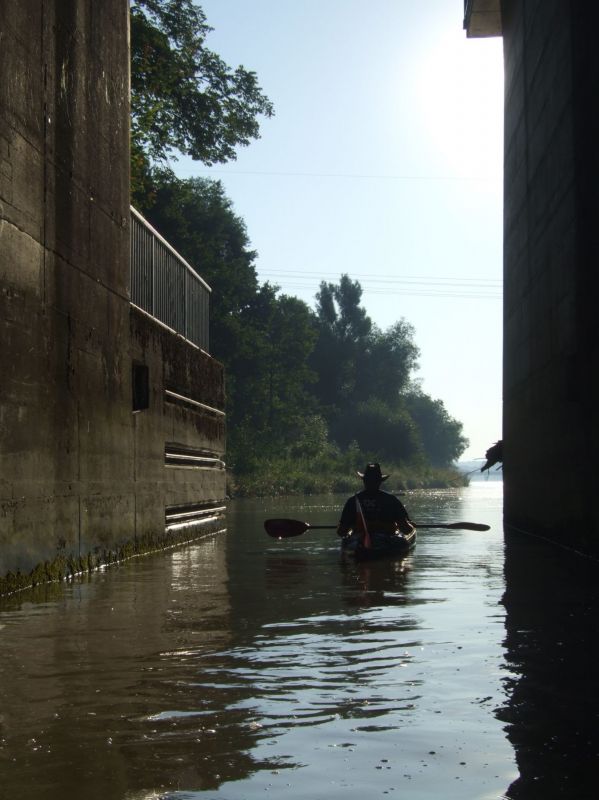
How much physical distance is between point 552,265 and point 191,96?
16927 mm

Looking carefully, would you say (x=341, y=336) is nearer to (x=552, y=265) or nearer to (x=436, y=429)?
(x=436, y=429)

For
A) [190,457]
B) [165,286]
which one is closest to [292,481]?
[190,457]

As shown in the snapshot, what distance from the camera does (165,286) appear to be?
20438 millimetres

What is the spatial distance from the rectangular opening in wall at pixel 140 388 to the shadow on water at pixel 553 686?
18.8ft

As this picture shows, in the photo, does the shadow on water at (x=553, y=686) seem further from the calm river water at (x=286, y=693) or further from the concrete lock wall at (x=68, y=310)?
the concrete lock wall at (x=68, y=310)

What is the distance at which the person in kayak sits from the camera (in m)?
17.7

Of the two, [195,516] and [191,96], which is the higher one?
[191,96]

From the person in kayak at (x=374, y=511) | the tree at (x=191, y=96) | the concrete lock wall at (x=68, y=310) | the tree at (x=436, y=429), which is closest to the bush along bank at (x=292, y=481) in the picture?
the tree at (x=191, y=96)

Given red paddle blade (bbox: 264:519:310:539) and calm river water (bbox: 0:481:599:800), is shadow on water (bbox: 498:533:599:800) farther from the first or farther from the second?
red paddle blade (bbox: 264:519:310:539)

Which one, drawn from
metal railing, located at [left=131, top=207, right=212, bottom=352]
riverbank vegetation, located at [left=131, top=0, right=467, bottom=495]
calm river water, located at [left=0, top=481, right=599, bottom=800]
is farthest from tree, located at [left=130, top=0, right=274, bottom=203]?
calm river water, located at [left=0, top=481, right=599, bottom=800]

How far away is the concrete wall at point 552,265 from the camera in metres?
16.5

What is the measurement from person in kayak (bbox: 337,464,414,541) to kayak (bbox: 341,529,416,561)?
112mm

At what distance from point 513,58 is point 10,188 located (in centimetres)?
1664

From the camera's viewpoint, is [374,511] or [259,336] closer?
[374,511]
